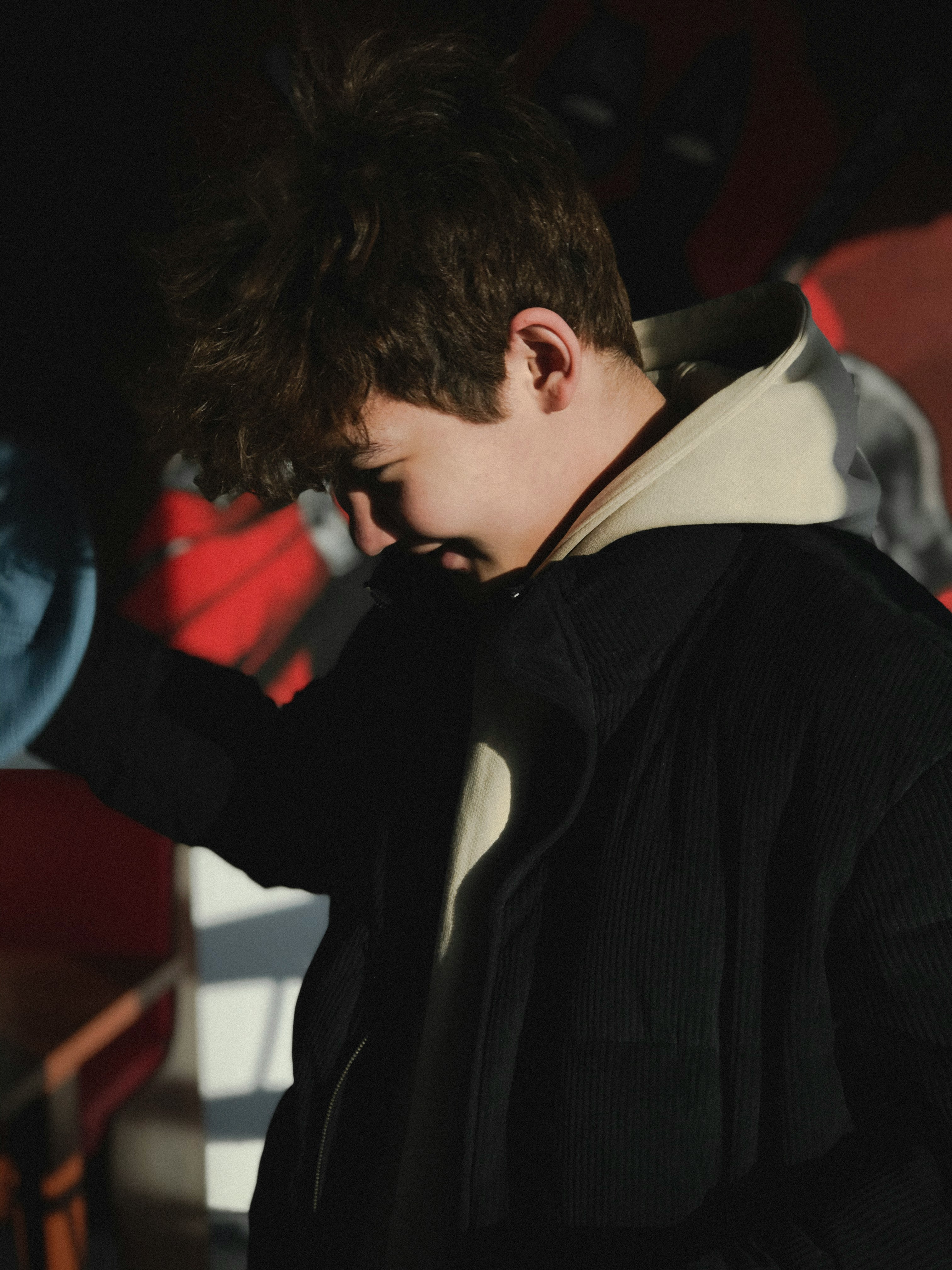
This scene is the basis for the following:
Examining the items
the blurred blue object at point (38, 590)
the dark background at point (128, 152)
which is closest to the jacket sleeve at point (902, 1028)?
the blurred blue object at point (38, 590)

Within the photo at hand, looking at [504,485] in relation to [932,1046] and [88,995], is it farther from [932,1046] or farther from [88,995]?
[88,995]

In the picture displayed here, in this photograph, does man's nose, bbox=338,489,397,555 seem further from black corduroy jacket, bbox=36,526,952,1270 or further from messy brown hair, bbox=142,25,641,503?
black corduroy jacket, bbox=36,526,952,1270

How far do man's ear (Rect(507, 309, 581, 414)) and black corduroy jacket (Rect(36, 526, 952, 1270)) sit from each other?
15 centimetres

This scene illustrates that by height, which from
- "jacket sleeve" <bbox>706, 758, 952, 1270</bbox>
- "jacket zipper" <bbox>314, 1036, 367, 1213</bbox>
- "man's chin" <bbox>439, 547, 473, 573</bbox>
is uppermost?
"man's chin" <bbox>439, 547, 473, 573</bbox>

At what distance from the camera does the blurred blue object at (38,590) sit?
71cm

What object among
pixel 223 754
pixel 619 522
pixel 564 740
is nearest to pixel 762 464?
pixel 619 522

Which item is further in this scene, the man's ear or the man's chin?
the man's chin

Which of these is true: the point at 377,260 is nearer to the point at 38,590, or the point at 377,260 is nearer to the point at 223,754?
the point at 38,590

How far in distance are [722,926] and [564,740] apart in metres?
0.17

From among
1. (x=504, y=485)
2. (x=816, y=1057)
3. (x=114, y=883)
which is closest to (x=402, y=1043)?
(x=816, y=1057)

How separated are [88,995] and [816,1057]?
1.24 meters

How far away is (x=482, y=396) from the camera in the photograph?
68 cm

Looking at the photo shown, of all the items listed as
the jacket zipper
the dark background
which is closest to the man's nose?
the jacket zipper

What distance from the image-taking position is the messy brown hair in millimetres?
647
